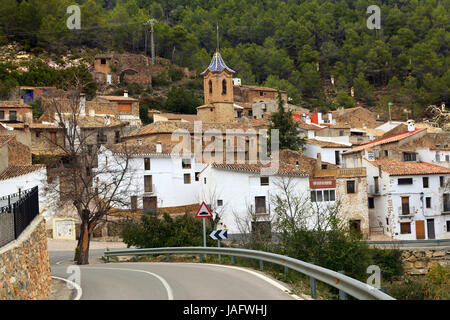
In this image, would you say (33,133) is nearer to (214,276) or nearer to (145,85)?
(145,85)

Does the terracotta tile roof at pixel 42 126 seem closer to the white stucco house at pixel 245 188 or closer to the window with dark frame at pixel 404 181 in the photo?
the white stucco house at pixel 245 188

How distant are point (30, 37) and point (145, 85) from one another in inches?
827

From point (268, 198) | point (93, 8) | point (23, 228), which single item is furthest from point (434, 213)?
point (93, 8)

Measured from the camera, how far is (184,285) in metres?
12.7

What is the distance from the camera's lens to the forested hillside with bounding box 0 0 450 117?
97000 mm

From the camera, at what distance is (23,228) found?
1197 cm

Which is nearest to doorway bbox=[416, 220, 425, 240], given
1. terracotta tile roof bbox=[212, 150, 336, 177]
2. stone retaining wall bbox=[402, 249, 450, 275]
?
terracotta tile roof bbox=[212, 150, 336, 177]

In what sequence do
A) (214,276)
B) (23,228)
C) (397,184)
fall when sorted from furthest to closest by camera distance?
1. (397,184)
2. (214,276)
3. (23,228)

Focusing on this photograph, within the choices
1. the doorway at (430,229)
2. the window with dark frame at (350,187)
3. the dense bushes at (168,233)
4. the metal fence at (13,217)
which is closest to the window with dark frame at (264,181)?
the window with dark frame at (350,187)

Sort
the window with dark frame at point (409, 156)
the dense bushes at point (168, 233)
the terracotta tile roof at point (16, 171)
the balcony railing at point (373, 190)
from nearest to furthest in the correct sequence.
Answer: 1. the dense bushes at point (168, 233)
2. the terracotta tile roof at point (16, 171)
3. the balcony railing at point (373, 190)
4. the window with dark frame at point (409, 156)

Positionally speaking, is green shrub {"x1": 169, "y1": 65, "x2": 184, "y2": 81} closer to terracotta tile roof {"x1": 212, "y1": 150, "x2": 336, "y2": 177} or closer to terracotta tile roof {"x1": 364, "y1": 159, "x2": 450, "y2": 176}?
terracotta tile roof {"x1": 212, "y1": 150, "x2": 336, "y2": 177}

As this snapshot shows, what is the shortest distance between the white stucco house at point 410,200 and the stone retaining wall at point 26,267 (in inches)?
1392

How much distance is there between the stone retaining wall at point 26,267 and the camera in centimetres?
882
